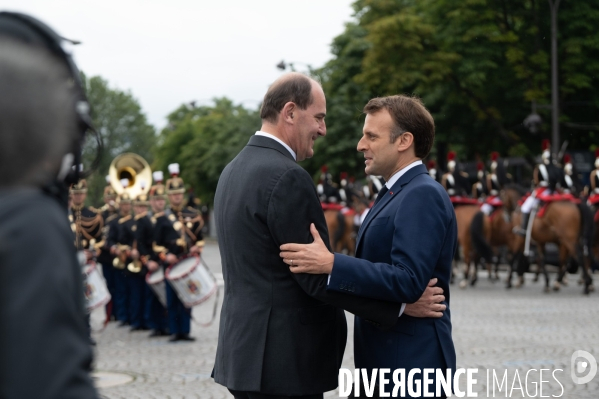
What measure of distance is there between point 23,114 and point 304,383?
2329mm

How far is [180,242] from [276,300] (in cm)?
960

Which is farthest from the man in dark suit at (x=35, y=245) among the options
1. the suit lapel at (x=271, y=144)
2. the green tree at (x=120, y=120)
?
the green tree at (x=120, y=120)

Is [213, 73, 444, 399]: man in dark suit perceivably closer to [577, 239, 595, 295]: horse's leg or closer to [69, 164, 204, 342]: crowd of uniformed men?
[69, 164, 204, 342]: crowd of uniformed men

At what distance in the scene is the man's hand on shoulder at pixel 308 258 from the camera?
10.8ft

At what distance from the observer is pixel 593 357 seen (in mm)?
9289

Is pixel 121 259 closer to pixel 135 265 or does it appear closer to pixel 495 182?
pixel 135 265

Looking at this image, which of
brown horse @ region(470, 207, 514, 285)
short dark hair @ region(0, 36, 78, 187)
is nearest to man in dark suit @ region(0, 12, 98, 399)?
short dark hair @ region(0, 36, 78, 187)

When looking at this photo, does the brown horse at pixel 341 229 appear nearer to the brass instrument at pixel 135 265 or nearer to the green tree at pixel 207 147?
the brass instrument at pixel 135 265

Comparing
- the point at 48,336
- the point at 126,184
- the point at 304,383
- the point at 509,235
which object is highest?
the point at 48,336

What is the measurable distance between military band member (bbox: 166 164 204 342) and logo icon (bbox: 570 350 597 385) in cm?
508

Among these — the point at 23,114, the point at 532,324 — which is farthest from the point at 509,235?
the point at 23,114

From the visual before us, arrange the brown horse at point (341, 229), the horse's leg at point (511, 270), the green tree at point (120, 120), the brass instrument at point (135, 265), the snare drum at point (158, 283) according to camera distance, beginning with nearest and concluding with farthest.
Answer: the snare drum at point (158, 283)
the brass instrument at point (135, 265)
the horse's leg at point (511, 270)
the brown horse at point (341, 229)
the green tree at point (120, 120)

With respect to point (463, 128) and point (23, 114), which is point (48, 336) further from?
point (463, 128)

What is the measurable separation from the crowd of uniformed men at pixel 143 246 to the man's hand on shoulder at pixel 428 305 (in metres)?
8.79
